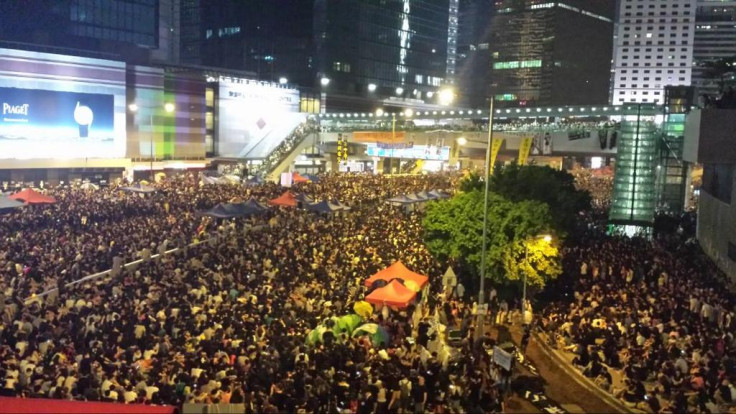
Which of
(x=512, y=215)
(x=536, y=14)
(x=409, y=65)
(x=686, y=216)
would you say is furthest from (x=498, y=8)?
(x=512, y=215)

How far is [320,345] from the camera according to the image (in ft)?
44.1

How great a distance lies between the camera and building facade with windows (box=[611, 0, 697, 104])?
499 feet

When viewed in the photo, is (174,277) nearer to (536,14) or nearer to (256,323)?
(256,323)

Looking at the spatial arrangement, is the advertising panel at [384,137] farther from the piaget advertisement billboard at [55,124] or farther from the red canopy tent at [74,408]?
the red canopy tent at [74,408]

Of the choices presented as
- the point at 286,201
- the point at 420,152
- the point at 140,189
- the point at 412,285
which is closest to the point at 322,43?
the point at 420,152

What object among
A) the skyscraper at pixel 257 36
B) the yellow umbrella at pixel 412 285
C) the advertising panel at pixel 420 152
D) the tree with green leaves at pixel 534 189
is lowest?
the yellow umbrella at pixel 412 285

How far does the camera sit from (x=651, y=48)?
155750mm

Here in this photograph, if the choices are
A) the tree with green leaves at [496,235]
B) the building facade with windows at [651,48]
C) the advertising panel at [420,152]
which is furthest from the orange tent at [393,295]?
the building facade with windows at [651,48]

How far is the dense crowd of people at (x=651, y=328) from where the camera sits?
12.4 m

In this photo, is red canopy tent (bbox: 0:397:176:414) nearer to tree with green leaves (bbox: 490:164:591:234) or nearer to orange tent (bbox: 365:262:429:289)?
orange tent (bbox: 365:262:429:289)

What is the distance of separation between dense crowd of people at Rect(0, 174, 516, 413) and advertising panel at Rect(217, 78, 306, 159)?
3578cm

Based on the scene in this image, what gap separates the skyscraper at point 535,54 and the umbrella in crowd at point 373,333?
5053 inches

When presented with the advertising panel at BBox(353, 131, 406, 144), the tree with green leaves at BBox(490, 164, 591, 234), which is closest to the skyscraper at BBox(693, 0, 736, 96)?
the advertising panel at BBox(353, 131, 406, 144)

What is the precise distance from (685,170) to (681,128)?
384 centimetres
